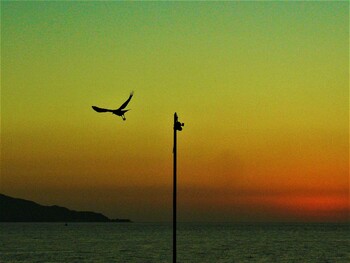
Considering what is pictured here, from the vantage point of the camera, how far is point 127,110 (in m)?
36.4

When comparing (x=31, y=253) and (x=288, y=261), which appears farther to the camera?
(x=31, y=253)

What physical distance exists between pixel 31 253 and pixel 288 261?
34.6 meters

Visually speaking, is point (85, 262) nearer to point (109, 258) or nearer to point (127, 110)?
point (109, 258)

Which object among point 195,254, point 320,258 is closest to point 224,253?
point 195,254

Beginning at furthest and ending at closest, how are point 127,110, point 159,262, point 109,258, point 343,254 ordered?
point 343,254 → point 109,258 → point 159,262 → point 127,110

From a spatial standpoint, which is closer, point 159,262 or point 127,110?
point 127,110

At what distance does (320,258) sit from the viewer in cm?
9238

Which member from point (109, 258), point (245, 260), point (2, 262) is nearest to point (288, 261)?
point (245, 260)

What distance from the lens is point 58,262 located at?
279 ft

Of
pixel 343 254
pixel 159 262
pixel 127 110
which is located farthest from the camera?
pixel 343 254

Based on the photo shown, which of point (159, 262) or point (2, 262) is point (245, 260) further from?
point (2, 262)

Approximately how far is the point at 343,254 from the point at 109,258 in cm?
3058

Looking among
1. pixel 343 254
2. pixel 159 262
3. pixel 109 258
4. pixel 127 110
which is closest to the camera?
pixel 127 110

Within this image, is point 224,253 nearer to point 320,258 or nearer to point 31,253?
point 320,258
